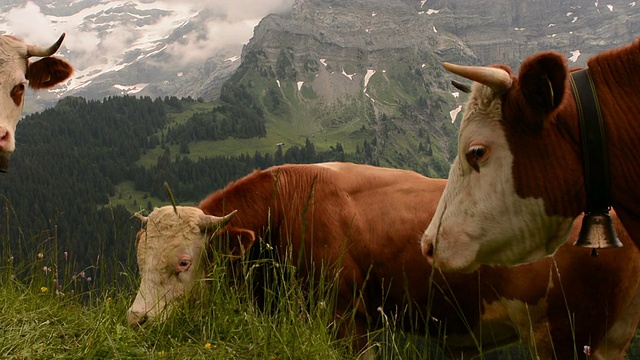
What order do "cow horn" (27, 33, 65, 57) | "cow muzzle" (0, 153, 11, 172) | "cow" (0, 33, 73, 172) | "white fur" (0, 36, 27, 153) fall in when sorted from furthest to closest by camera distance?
"cow horn" (27, 33, 65, 57), "white fur" (0, 36, 27, 153), "cow" (0, 33, 73, 172), "cow muzzle" (0, 153, 11, 172)

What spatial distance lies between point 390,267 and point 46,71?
6271mm

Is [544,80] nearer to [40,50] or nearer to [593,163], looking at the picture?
[593,163]

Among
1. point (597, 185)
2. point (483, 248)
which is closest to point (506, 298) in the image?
point (483, 248)

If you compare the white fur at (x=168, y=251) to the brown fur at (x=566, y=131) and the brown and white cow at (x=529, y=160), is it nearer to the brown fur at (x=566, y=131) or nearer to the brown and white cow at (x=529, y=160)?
the brown and white cow at (x=529, y=160)

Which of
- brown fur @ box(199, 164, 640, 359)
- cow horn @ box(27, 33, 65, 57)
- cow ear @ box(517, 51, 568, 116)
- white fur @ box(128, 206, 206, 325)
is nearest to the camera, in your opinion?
cow ear @ box(517, 51, 568, 116)

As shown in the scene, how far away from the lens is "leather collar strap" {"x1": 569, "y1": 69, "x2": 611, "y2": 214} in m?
3.90

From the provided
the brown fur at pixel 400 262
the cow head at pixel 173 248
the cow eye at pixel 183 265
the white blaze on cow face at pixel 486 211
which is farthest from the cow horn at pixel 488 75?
the cow eye at pixel 183 265

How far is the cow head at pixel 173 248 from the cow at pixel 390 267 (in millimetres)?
13

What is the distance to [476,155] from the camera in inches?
173

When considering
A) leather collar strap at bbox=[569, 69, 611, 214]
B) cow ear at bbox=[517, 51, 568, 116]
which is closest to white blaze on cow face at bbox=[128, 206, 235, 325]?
cow ear at bbox=[517, 51, 568, 116]

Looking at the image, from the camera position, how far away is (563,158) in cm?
403

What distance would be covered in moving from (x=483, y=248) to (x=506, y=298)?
3047 mm

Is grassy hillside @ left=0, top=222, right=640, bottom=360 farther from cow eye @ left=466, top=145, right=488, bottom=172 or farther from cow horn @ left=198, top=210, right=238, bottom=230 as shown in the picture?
cow horn @ left=198, top=210, right=238, bottom=230

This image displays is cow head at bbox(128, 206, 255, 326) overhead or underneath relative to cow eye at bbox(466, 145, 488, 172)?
underneath
